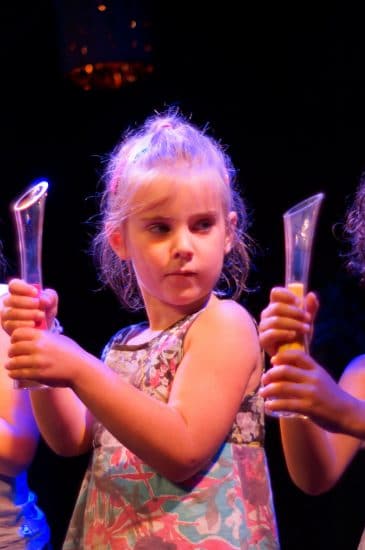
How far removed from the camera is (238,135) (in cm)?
264

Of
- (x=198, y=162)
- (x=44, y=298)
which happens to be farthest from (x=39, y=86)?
(x=44, y=298)

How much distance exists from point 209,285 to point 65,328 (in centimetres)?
124

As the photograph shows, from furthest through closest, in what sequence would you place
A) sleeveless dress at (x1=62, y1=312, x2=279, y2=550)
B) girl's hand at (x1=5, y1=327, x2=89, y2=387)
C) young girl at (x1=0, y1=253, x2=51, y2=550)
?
young girl at (x1=0, y1=253, x2=51, y2=550) → sleeveless dress at (x1=62, y1=312, x2=279, y2=550) → girl's hand at (x1=5, y1=327, x2=89, y2=387)

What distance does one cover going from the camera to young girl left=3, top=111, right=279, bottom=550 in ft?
4.40

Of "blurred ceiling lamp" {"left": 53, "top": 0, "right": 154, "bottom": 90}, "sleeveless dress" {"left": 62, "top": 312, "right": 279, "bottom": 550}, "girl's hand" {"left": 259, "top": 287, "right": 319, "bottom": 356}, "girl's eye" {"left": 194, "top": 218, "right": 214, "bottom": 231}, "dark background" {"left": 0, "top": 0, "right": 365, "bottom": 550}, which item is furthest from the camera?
"blurred ceiling lamp" {"left": 53, "top": 0, "right": 154, "bottom": 90}

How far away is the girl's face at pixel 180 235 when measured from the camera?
4.98 ft

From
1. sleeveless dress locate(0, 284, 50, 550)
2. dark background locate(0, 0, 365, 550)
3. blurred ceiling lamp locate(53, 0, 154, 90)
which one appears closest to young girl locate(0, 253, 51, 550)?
sleeveless dress locate(0, 284, 50, 550)

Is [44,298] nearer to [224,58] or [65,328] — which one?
[65,328]

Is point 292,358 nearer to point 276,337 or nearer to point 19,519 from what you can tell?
point 276,337

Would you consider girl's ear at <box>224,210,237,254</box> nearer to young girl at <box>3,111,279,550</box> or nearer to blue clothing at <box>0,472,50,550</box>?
young girl at <box>3,111,279,550</box>

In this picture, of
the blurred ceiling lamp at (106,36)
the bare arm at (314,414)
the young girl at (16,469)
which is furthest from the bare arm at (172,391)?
the blurred ceiling lamp at (106,36)

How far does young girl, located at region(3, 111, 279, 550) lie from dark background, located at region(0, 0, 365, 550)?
87 centimetres

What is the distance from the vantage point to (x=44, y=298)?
53.5 inches

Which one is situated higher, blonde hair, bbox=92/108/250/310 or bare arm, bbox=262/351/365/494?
blonde hair, bbox=92/108/250/310
